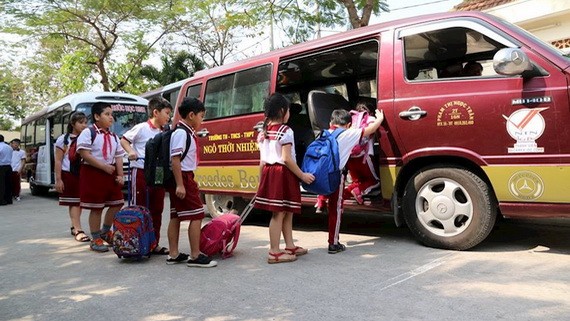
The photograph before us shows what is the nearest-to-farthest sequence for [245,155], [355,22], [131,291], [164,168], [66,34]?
[131,291], [164,168], [245,155], [355,22], [66,34]

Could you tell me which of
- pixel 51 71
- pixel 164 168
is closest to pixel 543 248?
pixel 164 168

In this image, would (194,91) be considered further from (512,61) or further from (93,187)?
(512,61)

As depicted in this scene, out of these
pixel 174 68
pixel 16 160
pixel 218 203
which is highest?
pixel 174 68

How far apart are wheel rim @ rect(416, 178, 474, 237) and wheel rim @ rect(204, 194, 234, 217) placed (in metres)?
3.00

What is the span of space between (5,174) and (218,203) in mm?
8104

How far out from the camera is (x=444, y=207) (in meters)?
4.28

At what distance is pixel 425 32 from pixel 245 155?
258 centimetres

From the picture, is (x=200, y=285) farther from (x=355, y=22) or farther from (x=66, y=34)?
(x=66, y=34)

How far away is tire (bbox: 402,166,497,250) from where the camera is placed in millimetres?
4109

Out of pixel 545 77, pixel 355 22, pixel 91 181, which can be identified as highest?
pixel 355 22

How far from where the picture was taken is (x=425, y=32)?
449 cm

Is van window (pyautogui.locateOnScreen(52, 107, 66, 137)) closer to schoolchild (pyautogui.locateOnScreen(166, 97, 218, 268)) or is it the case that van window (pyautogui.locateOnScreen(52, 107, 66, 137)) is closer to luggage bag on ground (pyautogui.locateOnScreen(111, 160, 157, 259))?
luggage bag on ground (pyautogui.locateOnScreen(111, 160, 157, 259))

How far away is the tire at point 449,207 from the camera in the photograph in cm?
411

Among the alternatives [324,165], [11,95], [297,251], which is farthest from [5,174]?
[11,95]
